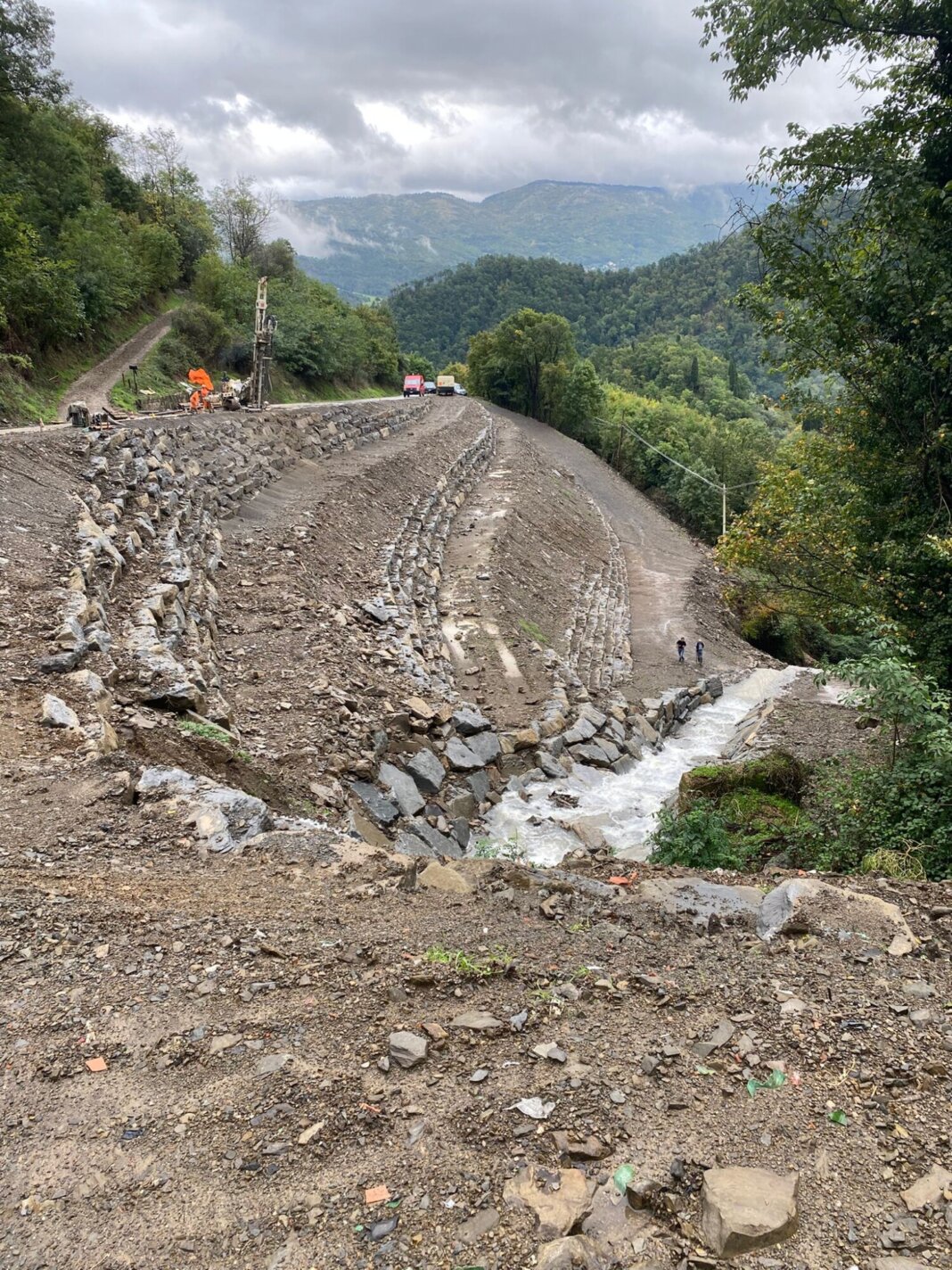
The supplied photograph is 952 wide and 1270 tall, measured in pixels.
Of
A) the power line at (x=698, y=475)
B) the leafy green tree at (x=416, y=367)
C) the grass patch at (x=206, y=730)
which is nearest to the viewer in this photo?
the grass patch at (x=206, y=730)

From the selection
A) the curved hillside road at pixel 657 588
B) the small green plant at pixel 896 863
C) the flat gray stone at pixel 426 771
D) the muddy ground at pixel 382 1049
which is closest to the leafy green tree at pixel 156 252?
the curved hillside road at pixel 657 588

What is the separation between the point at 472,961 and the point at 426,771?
606 centimetres

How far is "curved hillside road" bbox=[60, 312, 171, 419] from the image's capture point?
22.8 meters

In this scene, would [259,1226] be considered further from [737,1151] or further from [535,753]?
[535,753]

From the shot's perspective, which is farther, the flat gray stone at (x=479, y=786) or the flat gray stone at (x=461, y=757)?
the flat gray stone at (x=461, y=757)

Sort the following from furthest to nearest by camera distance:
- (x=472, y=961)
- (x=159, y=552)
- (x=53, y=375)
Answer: (x=53, y=375) < (x=159, y=552) < (x=472, y=961)

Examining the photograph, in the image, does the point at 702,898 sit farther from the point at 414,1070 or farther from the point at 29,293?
the point at 29,293

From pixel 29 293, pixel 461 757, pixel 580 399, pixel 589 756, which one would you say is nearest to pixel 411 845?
pixel 461 757

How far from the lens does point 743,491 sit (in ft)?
130

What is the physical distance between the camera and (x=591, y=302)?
→ 409 feet

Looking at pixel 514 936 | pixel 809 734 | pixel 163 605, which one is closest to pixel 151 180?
pixel 163 605

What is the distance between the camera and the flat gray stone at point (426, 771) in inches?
412

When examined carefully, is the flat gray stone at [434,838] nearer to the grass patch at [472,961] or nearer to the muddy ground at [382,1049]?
the muddy ground at [382,1049]

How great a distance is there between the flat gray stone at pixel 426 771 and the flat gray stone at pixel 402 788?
160 mm
